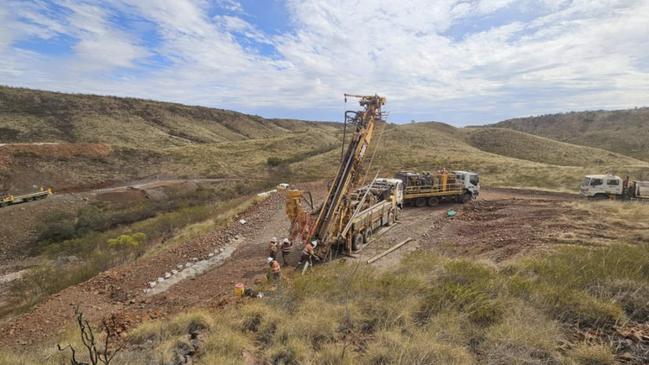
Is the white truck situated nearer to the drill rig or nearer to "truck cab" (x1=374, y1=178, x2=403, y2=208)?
"truck cab" (x1=374, y1=178, x2=403, y2=208)

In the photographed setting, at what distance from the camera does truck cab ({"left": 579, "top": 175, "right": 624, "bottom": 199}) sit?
76.1ft

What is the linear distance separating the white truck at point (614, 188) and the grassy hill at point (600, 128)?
48278 mm

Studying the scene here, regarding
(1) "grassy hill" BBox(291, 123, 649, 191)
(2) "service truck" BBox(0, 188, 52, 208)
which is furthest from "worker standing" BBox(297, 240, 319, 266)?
(1) "grassy hill" BBox(291, 123, 649, 191)

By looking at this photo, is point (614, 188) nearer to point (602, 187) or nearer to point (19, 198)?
point (602, 187)

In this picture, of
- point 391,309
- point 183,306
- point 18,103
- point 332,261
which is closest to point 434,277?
point 391,309

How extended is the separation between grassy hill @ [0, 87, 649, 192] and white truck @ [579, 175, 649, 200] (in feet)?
24.0

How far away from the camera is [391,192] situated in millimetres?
18875

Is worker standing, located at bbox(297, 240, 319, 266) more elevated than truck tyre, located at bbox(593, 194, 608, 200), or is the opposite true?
truck tyre, located at bbox(593, 194, 608, 200)

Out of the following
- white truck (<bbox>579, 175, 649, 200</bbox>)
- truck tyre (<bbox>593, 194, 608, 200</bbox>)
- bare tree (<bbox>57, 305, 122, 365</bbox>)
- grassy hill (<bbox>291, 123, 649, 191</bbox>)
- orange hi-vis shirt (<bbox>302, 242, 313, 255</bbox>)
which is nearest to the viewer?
bare tree (<bbox>57, 305, 122, 365</bbox>)

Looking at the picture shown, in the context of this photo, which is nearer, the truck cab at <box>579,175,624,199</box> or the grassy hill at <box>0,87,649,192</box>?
the truck cab at <box>579,175,624,199</box>

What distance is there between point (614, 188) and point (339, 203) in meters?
20.6

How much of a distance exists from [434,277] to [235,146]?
177 feet

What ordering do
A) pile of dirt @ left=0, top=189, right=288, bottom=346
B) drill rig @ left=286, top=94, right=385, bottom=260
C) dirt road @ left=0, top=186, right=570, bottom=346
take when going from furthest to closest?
drill rig @ left=286, top=94, right=385, bottom=260
dirt road @ left=0, top=186, right=570, bottom=346
pile of dirt @ left=0, top=189, right=288, bottom=346

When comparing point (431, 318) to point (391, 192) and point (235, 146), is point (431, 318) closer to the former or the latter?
point (391, 192)
